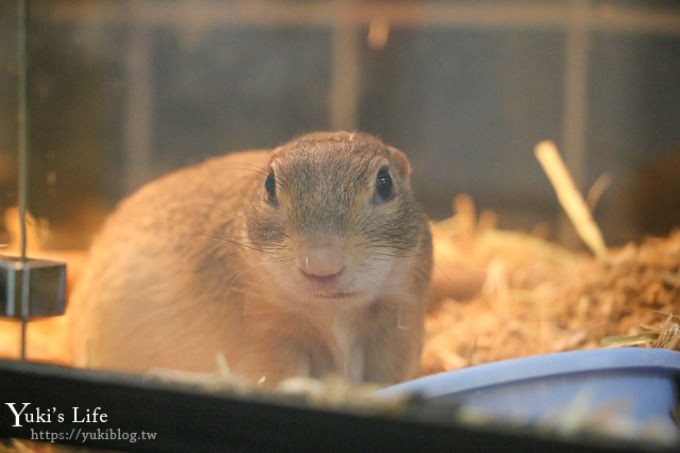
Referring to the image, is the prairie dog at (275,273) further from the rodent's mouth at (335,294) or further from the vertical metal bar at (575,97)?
the vertical metal bar at (575,97)

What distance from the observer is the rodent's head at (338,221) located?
193 centimetres

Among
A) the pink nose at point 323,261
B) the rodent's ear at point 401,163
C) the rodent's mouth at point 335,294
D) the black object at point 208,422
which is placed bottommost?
the black object at point 208,422

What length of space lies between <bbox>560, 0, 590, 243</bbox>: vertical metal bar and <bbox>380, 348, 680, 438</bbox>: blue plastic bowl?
8.65ft

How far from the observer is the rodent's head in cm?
193

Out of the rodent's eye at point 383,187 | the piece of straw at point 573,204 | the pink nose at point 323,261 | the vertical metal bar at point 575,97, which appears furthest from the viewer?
the vertical metal bar at point 575,97

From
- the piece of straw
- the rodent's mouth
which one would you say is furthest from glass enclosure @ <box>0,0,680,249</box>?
the rodent's mouth

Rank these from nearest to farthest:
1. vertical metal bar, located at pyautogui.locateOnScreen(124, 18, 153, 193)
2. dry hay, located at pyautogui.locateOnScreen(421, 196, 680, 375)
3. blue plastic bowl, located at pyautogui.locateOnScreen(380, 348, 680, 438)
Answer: blue plastic bowl, located at pyautogui.locateOnScreen(380, 348, 680, 438), dry hay, located at pyautogui.locateOnScreen(421, 196, 680, 375), vertical metal bar, located at pyautogui.locateOnScreen(124, 18, 153, 193)

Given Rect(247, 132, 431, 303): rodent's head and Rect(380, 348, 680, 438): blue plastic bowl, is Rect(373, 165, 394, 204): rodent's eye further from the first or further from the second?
Rect(380, 348, 680, 438): blue plastic bowl

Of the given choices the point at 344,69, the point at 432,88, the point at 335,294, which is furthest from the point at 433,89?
the point at 335,294

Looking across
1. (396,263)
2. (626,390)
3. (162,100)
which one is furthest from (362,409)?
(162,100)

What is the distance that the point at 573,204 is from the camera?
144 inches

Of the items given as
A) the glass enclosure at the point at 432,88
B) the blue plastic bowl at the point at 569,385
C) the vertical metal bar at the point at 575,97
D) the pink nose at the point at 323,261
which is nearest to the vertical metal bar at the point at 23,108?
the pink nose at the point at 323,261

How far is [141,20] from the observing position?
4.14 metres

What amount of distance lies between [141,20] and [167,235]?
1.96 metres
